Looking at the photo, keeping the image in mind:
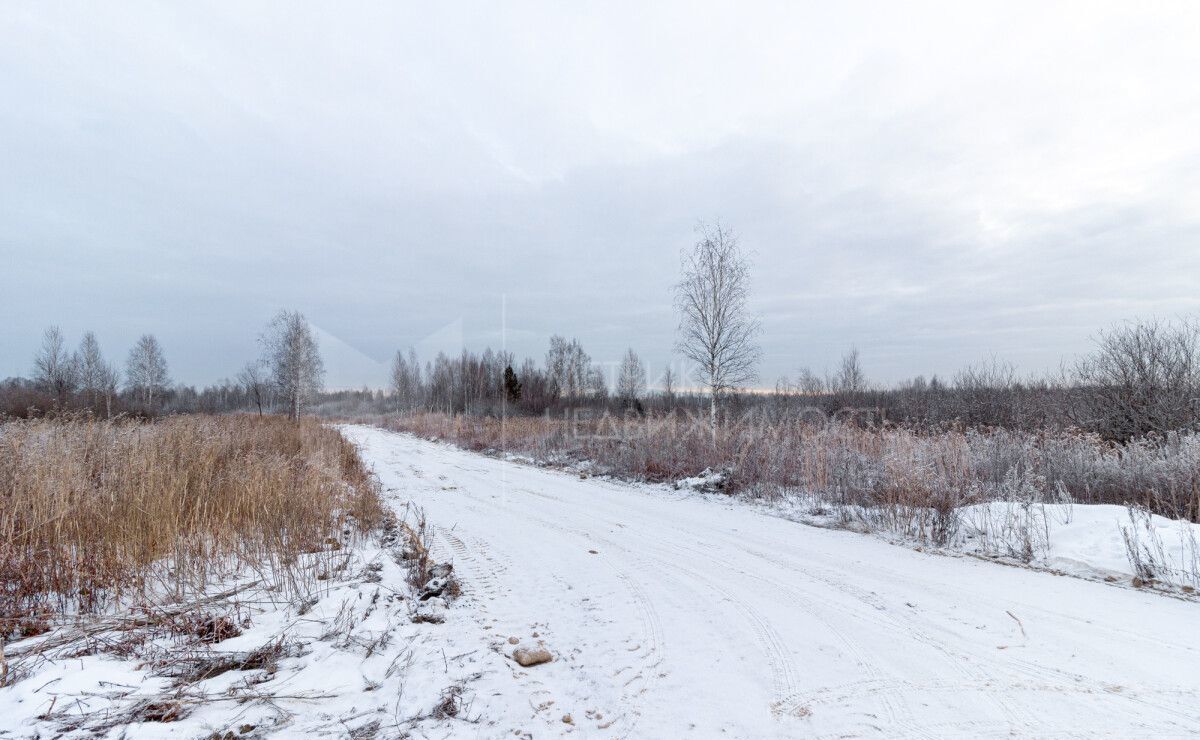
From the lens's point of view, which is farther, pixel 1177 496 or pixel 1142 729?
pixel 1177 496

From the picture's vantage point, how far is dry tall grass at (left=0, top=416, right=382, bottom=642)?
3.65 m

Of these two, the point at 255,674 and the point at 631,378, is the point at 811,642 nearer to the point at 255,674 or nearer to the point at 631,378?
the point at 255,674

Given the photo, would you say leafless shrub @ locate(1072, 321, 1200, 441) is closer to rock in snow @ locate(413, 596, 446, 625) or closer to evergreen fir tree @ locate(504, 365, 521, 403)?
rock in snow @ locate(413, 596, 446, 625)

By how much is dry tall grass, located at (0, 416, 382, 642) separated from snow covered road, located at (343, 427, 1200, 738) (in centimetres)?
174

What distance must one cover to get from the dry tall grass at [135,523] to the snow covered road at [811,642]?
68.7 inches

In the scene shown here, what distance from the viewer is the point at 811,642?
3611 millimetres

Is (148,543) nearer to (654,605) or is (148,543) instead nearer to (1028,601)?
(654,605)

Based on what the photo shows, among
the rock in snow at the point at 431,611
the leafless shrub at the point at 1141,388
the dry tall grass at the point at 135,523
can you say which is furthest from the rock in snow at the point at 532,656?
the leafless shrub at the point at 1141,388

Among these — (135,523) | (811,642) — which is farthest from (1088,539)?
(135,523)

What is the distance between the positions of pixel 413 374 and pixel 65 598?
68.7m

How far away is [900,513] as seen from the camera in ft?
23.6

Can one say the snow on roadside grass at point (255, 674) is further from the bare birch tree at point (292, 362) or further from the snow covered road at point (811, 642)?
the bare birch tree at point (292, 362)

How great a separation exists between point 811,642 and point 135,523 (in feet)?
18.9

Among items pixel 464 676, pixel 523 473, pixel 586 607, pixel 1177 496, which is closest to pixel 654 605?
pixel 586 607
